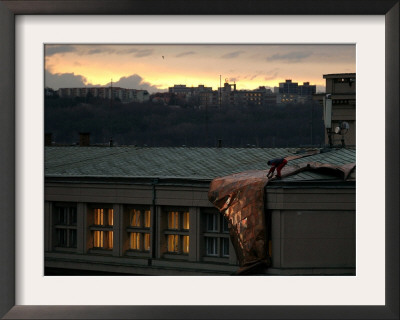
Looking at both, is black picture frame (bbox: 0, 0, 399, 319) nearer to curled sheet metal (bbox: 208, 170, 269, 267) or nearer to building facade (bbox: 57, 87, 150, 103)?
curled sheet metal (bbox: 208, 170, 269, 267)

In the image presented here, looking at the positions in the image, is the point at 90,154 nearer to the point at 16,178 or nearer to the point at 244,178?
the point at 244,178

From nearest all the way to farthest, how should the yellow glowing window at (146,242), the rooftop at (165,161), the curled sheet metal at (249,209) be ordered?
the curled sheet metal at (249,209) → the yellow glowing window at (146,242) → the rooftop at (165,161)

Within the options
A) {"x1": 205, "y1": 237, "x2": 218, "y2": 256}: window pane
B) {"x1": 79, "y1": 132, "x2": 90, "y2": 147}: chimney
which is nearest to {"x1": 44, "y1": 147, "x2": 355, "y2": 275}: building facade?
{"x1": 205, "y1": 237, "x2": 218, "y2": 256}: window pane

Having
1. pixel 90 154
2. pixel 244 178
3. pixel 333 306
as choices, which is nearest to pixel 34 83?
pixel 333 306

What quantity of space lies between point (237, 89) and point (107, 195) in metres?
3.29

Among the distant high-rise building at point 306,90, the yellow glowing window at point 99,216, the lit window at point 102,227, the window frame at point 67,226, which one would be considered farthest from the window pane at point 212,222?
the distant high-rise building at point 306,90

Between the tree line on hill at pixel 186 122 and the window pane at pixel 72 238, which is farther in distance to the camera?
the tree line on hill at pixel 186 122

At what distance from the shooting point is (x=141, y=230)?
10.3 meters

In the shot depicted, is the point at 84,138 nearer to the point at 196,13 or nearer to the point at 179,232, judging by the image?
the point at 179,232

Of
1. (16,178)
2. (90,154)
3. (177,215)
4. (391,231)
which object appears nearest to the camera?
(391,231)

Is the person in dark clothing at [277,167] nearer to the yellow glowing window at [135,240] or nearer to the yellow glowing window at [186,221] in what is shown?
the yellow glowing window at [186,221]

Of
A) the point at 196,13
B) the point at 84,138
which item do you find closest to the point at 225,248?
the point at 84,138

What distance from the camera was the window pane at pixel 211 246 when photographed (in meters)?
9.91

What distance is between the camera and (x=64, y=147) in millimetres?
12977
